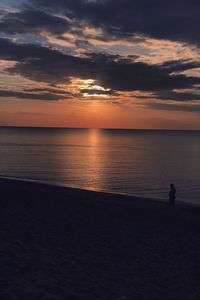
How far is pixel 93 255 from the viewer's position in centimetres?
Answer: 1448

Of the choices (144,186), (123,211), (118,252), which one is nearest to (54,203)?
(123,211)

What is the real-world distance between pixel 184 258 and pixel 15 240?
260 inches

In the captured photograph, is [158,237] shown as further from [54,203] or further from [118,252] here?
[54,203]

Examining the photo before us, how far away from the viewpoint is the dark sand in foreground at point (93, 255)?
10852mm

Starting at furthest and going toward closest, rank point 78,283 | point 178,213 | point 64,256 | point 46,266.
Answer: point 178,213 < point 64,256 < point 46,266 < point 78,283

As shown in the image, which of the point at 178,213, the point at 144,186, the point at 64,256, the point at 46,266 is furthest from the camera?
the point at 144,186

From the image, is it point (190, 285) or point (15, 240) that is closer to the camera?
point (190, 285)

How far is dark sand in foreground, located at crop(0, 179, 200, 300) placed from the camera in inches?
427

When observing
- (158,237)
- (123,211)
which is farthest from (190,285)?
(123,211)

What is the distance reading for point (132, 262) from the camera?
1423cm

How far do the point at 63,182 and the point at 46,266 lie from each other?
40.3 meters

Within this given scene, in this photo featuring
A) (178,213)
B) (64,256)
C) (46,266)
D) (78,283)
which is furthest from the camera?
(178,213)

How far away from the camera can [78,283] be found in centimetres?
1127

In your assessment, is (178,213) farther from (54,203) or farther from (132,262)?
(132,262)
